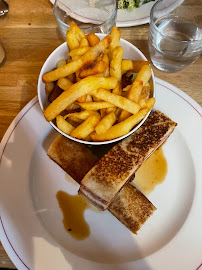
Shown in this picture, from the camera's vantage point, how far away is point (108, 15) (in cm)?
182

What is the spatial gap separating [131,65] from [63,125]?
463 millimetres

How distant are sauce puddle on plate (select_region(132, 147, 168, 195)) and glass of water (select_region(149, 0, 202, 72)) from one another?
61cm

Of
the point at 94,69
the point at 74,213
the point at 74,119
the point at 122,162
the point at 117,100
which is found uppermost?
the point at 94,69

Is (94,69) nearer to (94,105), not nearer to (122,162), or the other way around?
(94,105)

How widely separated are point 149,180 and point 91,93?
0.60 metres

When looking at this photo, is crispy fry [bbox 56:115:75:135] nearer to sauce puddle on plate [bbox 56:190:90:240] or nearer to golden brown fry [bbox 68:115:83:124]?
golden brown fry [bbox 68:115:83:124]

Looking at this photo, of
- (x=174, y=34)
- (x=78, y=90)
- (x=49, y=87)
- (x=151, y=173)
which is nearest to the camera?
(x=78, y=90)

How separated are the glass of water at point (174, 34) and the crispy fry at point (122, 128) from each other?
0.64m

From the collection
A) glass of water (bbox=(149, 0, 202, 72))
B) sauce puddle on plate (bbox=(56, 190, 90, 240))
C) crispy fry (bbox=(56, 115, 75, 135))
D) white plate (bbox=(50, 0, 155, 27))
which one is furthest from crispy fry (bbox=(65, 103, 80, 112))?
white plate (bbox=(50, 0, 155, 27))

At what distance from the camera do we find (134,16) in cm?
191

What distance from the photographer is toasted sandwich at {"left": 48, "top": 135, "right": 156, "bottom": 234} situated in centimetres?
131

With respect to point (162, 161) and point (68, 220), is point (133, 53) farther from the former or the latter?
point (68, 220)

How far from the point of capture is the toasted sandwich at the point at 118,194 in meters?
1.31

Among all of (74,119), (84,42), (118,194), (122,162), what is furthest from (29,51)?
(118,194)
